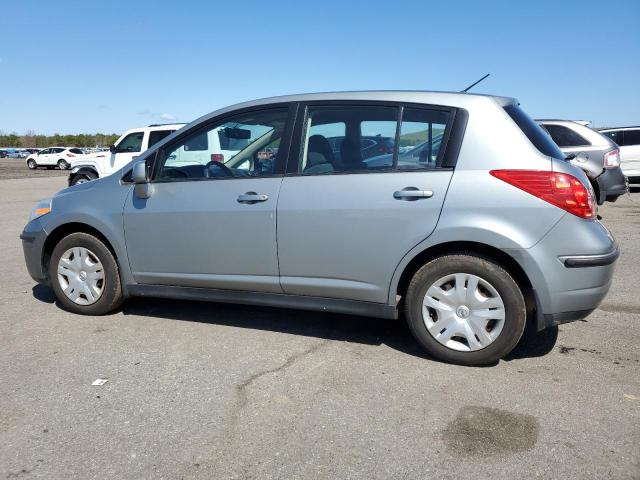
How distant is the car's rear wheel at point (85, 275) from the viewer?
4.48 meters

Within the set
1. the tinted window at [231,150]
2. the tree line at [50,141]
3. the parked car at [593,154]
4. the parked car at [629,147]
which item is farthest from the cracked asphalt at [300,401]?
the tree line at [50,141]

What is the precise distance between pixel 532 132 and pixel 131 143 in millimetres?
11539

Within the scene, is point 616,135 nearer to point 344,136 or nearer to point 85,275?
point 344,136

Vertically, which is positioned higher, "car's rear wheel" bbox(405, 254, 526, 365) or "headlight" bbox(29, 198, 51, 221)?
"headlight" bbox(29, 198, 51, 221)

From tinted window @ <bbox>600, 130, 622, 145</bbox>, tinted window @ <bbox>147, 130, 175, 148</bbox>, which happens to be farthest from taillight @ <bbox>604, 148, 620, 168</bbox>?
tinted window @ <bbox>147, 130, 175, 148</bbox>

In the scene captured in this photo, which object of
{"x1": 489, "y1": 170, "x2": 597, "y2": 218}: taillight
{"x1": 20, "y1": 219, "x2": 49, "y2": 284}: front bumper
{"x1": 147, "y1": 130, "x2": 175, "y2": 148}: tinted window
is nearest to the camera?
{"x1": 489, "y1": 170, "x2": 597, "y2": 218}: taillight

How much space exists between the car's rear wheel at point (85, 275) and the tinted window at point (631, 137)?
45.7 ft

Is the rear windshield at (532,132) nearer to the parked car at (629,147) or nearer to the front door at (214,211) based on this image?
the front door at (214,211)

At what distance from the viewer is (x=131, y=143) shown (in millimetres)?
13242

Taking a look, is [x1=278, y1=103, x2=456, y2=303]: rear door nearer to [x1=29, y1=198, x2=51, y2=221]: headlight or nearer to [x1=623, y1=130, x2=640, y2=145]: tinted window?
[x1=29, y1=198, x2=51, y2=221]: headlight

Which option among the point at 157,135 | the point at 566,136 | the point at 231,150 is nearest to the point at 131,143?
the point at 157,135

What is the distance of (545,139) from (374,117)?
3.82ft

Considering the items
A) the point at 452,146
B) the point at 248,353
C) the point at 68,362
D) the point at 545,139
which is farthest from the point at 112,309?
the point at 545,139

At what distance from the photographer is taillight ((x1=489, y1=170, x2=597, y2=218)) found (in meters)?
3.28
